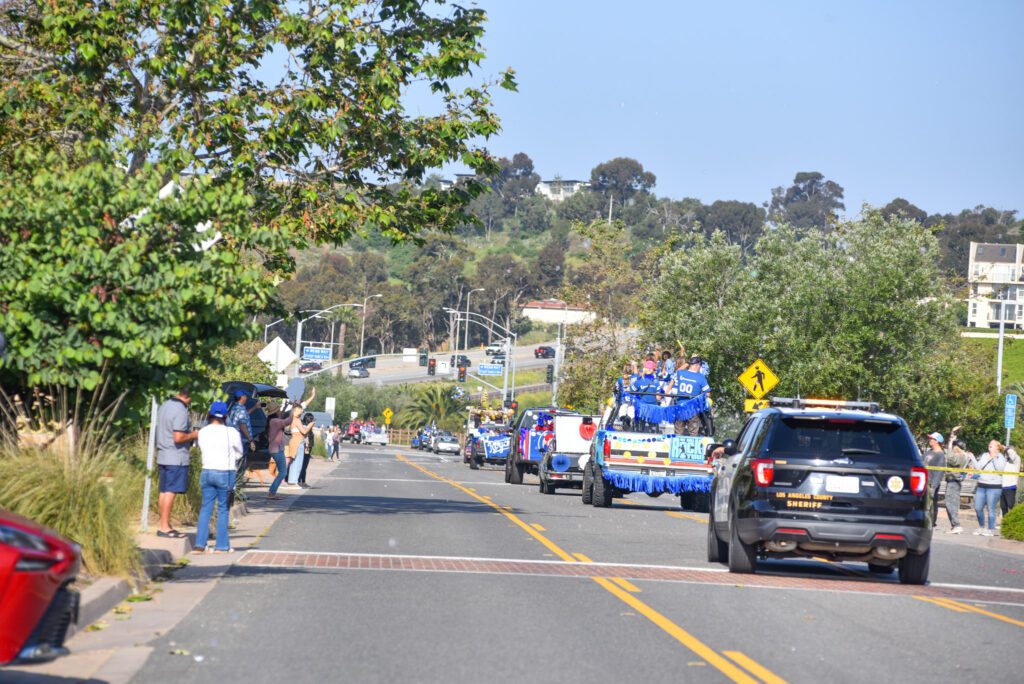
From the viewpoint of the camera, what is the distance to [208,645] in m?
9.77

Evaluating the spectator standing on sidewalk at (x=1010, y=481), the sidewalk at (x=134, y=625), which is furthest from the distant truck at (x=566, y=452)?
the sidewalk at (x=134, y=625)

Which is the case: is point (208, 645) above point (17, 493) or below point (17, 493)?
below

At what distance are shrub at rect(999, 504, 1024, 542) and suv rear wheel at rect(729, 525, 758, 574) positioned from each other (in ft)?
32.6

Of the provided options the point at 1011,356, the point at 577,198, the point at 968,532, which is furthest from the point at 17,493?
the point at 577,198

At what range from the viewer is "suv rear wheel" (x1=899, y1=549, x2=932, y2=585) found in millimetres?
15367

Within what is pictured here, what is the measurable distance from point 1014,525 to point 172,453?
14667 mm

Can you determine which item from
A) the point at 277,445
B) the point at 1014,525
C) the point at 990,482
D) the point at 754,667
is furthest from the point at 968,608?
the point at 277,445

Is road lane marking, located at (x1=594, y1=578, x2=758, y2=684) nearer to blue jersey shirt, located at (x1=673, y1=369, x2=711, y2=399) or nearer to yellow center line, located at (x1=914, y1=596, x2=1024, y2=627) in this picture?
yellow center line, located at (x1=914, y1=596, x2=1024, y2=627)

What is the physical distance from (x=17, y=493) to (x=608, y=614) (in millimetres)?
5067

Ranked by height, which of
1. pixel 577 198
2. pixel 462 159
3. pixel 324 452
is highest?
pixel 577 198

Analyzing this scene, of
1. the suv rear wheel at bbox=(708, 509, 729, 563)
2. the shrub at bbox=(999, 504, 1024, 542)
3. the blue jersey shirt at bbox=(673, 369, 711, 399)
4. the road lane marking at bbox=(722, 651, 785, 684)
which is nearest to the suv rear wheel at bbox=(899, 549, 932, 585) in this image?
the suv rear wheel at bbox=(708, 509, 729, 563)

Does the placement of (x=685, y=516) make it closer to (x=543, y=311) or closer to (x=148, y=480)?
(x=148, y=480)

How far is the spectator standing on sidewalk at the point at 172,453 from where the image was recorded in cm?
1614

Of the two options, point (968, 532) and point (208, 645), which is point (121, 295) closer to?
point (208, 645)
